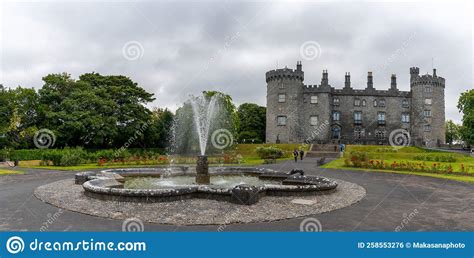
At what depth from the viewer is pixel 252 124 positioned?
260 ft

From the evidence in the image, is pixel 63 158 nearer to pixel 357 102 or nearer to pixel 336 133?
pixel 336 133

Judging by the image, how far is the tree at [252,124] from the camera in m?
78.0

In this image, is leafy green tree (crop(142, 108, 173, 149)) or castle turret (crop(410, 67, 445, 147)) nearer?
leafy green tree (crop(142, 108, 173, 149))

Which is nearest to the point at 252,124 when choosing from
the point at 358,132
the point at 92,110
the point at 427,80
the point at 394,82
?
the point at 358,132

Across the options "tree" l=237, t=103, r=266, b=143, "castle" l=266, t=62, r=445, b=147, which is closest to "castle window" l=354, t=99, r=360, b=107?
"castle" l=266, t=62, r=445, b=147

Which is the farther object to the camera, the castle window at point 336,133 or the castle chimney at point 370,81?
the castle chimney at point 370,81

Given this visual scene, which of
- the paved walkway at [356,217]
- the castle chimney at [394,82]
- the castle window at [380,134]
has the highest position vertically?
the castle chimney at [394,82]

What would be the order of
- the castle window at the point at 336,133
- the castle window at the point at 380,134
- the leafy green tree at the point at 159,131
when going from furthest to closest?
the castle window at the point at 336,133 < the castle window at the point at 380,134 < the leafy green tree at the point at 159,131

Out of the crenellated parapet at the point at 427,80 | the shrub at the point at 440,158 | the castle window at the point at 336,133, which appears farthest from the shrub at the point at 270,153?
the crenellated parapet at the point at 427,80

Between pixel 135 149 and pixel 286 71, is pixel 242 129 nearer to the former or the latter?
pixel 286 71

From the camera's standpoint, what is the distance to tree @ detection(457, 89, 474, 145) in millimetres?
50978

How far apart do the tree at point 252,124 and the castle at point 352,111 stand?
44.6ft

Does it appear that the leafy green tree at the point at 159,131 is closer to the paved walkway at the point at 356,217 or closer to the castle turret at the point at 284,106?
the castle turret at the point at 284,106

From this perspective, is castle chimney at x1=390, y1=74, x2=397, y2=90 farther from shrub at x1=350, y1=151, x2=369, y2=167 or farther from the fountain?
the fountain
